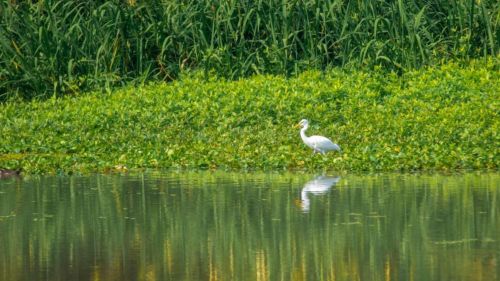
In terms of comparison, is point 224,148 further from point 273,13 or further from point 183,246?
point 183,246

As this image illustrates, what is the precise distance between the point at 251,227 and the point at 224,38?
35.8 feet

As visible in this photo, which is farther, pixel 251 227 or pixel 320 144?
pixel 320 144

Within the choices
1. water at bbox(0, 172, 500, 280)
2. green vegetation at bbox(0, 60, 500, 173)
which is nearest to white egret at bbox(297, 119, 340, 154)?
green vegetation at bbox(0, 60, 500, 173)

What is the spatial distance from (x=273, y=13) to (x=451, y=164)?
674cm

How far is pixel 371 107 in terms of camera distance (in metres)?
18.0

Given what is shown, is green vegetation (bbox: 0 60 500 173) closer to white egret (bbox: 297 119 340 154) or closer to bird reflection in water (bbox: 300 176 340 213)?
white egret (bbox: 297 119 340 154)

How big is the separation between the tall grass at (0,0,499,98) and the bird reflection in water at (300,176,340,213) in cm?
604

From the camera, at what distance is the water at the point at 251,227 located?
8719 millimetres

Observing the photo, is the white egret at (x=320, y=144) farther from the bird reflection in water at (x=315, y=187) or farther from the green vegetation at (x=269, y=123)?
the bird reflection in water at (x=315, y=187)

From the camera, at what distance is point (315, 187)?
1326 cm

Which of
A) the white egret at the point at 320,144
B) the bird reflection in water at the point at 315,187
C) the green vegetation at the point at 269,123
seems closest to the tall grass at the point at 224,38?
the green vegetation at the point at 269,123

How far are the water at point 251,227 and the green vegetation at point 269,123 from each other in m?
1.05

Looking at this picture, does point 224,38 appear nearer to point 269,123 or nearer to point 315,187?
point 269,123

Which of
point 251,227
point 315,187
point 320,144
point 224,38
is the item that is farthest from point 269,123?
point 251,227
